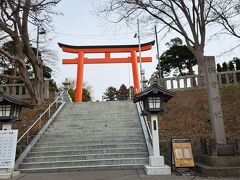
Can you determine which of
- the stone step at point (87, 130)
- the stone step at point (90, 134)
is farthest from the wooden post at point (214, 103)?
the stone step at point (87, 130)

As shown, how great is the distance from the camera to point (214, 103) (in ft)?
25.6

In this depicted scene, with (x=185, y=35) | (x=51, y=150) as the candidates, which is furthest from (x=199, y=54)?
(x=51, y=150)

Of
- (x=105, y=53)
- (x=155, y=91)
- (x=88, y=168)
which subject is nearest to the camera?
(x=155, y=91)

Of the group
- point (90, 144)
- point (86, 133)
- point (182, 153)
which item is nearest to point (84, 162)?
point (90, 144)

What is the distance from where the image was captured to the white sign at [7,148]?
7.04 meters

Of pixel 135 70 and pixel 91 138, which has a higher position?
pixel 135 70

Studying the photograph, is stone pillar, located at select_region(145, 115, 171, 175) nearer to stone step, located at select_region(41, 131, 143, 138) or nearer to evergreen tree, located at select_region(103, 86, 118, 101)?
stone step, located at select_region(41, 131, 143, 138)

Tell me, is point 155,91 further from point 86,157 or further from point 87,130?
point 87,130

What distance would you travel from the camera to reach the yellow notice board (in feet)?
23.7

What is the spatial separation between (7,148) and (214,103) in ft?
20.9

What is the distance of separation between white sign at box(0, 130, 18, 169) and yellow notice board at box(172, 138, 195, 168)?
468 cm

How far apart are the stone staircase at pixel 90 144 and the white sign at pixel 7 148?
0.82m

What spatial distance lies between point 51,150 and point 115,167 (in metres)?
2.64

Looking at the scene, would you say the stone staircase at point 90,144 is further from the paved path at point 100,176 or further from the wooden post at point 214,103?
the wooden post at point 214,103
